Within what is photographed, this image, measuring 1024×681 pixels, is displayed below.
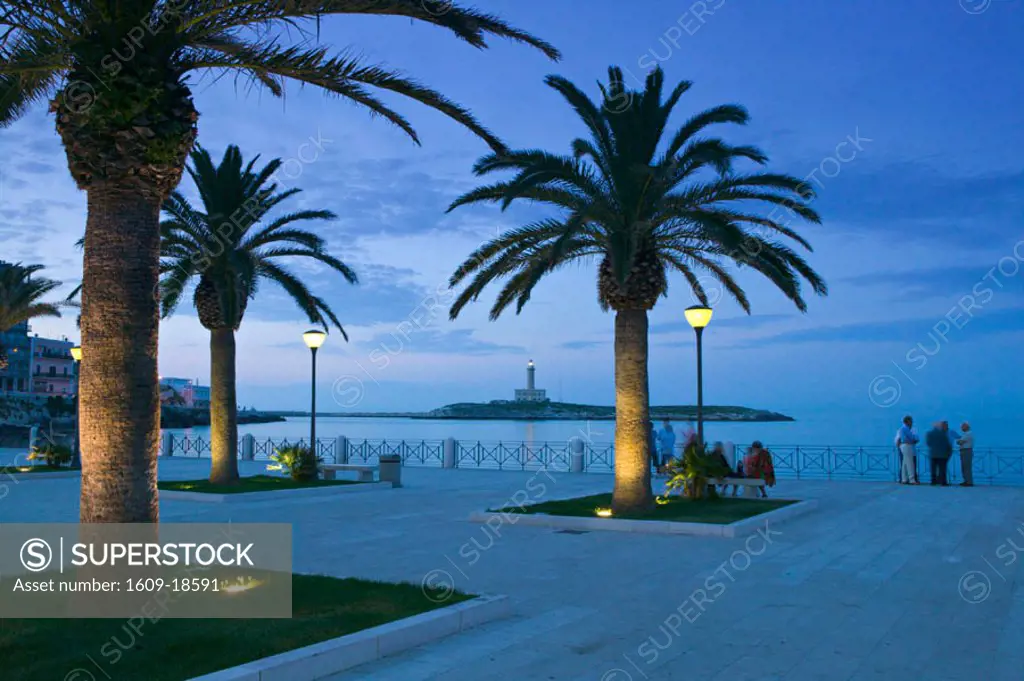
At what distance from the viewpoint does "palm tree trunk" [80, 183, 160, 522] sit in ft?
22.0

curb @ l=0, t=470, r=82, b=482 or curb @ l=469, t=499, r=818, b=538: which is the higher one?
curb @ l=469, t=499, r=818, b=538

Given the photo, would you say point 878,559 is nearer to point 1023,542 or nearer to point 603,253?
point 1023,542

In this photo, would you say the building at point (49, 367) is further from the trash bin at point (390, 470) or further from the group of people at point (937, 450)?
the group of people at point (937, 450)

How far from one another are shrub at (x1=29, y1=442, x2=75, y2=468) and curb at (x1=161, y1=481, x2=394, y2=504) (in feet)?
32.6

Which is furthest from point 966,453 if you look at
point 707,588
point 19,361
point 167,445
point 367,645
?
point 19,361

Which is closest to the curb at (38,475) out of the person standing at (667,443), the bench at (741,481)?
the person standing at (667,443)

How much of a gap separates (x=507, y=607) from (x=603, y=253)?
9.00 meters

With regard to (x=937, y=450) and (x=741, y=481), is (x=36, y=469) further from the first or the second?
(x=937, y=450)

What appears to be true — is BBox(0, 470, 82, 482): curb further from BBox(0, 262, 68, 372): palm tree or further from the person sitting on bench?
the person sitting on bench

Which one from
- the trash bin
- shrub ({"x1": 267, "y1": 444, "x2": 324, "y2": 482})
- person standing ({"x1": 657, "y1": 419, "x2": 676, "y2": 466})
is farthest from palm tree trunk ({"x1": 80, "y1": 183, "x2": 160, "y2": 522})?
person standing ({"x1": 657, "y1": 419, "x2": 676, "y2": 466})

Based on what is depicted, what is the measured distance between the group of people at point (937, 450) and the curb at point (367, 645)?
16.7 meters

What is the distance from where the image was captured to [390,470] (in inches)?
857

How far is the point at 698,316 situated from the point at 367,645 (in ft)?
38.7

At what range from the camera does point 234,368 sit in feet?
63.1
